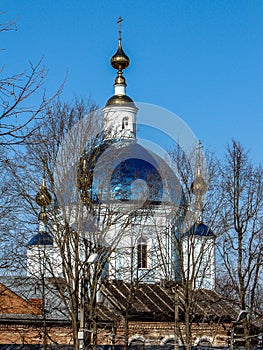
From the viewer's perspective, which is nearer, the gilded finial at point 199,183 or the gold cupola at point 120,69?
the gilded finial at point 199,183

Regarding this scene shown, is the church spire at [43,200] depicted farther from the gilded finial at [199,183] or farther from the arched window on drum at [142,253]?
the arched window on drum at [142,253]

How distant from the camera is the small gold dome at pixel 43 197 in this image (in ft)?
57.5

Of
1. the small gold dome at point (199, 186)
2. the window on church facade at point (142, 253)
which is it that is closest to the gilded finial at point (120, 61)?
the window on church facade at point (142, 253)

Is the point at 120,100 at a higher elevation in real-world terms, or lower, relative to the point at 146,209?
higher

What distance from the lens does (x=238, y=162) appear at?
22.3m

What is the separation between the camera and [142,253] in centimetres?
2603

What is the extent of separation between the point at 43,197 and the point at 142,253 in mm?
9103

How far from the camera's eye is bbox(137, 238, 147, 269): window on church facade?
980 inches

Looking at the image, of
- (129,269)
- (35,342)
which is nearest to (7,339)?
(35,342)

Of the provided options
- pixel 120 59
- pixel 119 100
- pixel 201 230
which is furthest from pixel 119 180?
pixel 120 59

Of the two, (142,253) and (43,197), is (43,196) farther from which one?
(142,253)

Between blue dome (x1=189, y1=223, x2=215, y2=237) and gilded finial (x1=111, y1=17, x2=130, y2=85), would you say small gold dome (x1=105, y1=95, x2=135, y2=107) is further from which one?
blue dome (x1=189, y1=223, x2=215, y2=237)

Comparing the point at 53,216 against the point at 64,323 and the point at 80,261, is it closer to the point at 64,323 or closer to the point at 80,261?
the point at 80,261

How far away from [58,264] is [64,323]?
39.1 feet
